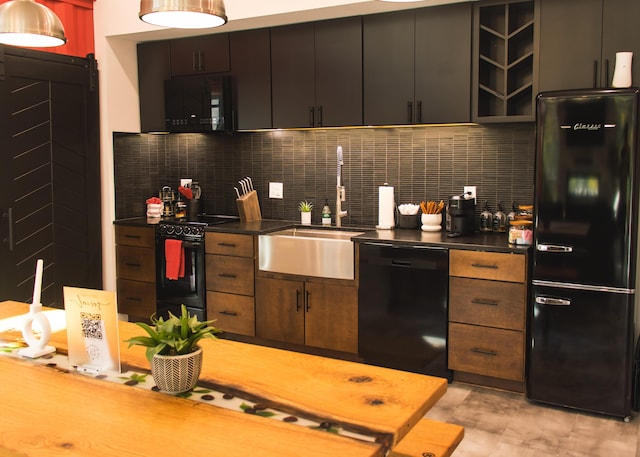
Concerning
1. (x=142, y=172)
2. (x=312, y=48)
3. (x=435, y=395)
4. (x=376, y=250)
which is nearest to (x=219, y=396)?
(x=435, y=395)

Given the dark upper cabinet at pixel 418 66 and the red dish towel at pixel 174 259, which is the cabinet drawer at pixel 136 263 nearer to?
the red dish towel at pixel 174 259

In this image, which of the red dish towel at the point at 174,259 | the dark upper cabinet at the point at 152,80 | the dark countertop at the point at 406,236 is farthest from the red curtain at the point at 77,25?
the red dish towel at the point at 174,259

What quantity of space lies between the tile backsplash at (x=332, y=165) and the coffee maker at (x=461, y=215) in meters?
0.30

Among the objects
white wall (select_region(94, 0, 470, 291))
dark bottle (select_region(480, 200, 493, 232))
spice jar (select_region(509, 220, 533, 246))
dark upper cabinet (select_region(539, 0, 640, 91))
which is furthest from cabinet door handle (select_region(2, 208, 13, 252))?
dark upper cabinet (select_region(539, 0, 640, 91))

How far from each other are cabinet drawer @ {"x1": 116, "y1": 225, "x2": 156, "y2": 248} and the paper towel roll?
A: 1.82 metres

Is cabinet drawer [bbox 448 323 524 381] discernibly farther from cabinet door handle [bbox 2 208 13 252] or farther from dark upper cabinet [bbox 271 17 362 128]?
cabinet door handle [bbox 2 208 13 252]

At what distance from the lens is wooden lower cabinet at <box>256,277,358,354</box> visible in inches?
173

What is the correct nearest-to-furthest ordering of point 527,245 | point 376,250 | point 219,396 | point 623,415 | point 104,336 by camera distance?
point 219,396, point 104,336, point 623,415, point 527,245, point 376,250

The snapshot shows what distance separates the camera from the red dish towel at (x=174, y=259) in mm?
5016

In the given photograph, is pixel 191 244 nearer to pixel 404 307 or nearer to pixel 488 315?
pixel 404 307

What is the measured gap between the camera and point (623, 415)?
3582mm

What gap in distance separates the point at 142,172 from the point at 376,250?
2459 mm

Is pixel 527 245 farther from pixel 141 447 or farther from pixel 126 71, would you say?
pixel 126 71

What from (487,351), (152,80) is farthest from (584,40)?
(152,80)
